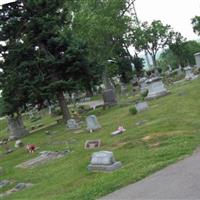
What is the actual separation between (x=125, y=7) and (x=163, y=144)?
38.6 m

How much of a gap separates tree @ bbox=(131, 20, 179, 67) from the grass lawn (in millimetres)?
40283

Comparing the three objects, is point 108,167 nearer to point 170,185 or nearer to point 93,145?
point 170,185

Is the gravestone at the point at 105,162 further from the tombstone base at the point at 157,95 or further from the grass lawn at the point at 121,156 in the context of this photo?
the tombstone base at the point at 157,95

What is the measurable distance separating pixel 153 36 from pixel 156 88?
39842 mm

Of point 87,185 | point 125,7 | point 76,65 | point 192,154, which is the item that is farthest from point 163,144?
point 125,7

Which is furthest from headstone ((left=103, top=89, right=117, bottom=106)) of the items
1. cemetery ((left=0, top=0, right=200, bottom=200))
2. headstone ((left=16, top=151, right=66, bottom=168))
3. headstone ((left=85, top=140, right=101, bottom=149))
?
headstone ((left=85, top=140, right=101, bottom=149))

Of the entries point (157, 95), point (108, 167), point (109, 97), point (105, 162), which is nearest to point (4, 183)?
point (105, 162)

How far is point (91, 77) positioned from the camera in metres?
30.5

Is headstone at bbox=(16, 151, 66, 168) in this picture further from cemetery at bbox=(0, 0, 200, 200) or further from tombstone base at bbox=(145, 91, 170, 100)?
tombstone base at bbox=(145, 91, 170, 100)

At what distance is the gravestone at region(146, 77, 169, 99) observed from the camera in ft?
90.9

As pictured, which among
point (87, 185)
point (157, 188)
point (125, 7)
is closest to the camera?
point (157, 188)

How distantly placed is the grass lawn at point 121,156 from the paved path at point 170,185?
15.8 inches

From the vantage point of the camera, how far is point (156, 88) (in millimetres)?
28125

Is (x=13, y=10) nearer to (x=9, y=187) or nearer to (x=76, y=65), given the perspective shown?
(x=76, y=65)
